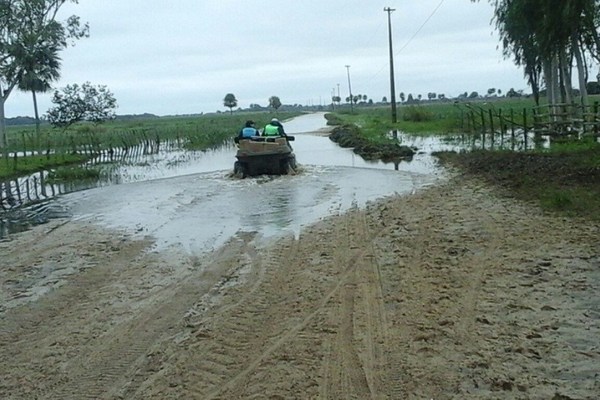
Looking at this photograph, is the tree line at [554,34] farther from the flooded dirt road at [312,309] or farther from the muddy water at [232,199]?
the flooded dirt road at [312,309]

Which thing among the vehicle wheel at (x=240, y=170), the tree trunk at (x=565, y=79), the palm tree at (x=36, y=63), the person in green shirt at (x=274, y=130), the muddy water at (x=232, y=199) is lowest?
the muddy water at (x=232, y=199)

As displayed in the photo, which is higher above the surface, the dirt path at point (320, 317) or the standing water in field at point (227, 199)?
the standing water in field at point (227, 199)

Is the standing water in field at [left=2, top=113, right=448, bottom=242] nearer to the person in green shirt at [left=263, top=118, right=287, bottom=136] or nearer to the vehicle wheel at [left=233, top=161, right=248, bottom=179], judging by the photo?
the vehicle wheel at [left=233, top=161, right=248, bottom=179]

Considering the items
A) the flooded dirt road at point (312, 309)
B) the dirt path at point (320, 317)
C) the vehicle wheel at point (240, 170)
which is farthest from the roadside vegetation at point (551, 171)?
the vehicle wheel at point (240, 170)

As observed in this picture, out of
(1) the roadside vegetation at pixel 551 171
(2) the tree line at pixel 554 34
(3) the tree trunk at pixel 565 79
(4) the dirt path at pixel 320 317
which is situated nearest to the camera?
(4) the dirt path at pixel 320 317

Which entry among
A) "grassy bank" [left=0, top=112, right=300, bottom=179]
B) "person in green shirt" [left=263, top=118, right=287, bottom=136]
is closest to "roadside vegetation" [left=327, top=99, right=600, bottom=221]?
"person in green shirt" [left=263, top=118, right=287, bottom=136]

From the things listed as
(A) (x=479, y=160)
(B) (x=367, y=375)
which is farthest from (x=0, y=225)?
(A) (x=479, y=160)

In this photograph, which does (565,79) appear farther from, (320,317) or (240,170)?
(320,317)

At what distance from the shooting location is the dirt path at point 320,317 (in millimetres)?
5020

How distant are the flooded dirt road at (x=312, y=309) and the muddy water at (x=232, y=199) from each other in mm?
236

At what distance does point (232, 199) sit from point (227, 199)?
14 centimetres

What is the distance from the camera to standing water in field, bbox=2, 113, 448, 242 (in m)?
12.3

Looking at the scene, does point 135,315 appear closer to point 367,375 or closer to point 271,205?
point 367,375

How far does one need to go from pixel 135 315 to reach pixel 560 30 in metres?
16.7
